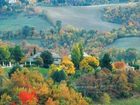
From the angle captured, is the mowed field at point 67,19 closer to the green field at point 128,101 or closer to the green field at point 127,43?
the green field at point 127,43

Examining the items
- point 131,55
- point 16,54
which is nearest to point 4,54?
point 16,54

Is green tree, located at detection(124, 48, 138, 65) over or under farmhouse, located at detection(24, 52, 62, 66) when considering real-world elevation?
under

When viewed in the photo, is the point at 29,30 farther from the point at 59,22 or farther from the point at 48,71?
the point at 48,71

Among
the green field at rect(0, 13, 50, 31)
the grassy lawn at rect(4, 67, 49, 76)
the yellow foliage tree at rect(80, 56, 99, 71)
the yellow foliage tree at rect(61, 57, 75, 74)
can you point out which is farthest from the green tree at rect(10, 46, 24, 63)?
the green field at rect(0, 13, 50, 31)

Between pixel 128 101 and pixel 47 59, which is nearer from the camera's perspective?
pixel 128 101

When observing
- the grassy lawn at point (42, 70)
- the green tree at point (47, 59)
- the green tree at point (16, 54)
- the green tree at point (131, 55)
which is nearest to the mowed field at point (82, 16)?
the green tree at point (131, 55)

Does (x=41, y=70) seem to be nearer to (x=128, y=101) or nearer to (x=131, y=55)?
(x=128, y=101)

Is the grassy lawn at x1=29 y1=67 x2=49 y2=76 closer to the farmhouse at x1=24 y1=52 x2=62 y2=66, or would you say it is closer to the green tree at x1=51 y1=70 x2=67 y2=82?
the farmhouse at x1=24 y1=52 x2=62 y2=66

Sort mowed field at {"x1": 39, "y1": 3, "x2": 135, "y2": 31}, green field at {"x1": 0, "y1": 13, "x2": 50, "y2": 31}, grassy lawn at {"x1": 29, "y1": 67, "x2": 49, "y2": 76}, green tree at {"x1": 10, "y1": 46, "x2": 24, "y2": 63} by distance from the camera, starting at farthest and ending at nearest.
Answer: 1. mowed field at {"x1": 39, "y1": 3, "x2": 135, "y2": 31}
2. green field at {"x1": 0, "y1": 13, "x2": 50, "y2": 31}
3. green tree at {"x1": 10, "y1": 46, "x2": 24, "y2": 63}
4. grassy lawn at {"x1": 29, "y1": 67, "x2": 49, "y2": 76}

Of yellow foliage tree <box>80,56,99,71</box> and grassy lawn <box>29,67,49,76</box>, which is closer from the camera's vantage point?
grassy lawn <box>29,67,49,76</box>
